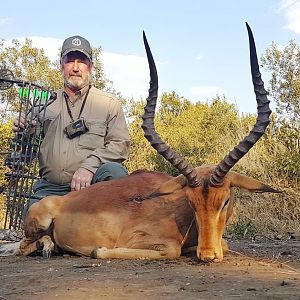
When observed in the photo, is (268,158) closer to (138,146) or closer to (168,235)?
(168,235)

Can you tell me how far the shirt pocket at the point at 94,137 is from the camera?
23.3 feet

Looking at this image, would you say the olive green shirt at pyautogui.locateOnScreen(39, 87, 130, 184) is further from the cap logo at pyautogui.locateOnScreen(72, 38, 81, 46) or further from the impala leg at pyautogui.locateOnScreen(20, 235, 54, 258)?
the impala leg at pyautogui.locateOnScreen(20, 235, 54, 258)

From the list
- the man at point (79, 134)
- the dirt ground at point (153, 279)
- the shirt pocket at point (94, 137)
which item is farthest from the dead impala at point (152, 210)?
the shirt pocket at point (94, 137)

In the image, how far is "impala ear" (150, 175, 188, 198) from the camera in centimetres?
561

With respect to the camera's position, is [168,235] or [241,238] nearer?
[168,235]

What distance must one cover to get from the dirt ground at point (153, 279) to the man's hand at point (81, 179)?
1126 mm

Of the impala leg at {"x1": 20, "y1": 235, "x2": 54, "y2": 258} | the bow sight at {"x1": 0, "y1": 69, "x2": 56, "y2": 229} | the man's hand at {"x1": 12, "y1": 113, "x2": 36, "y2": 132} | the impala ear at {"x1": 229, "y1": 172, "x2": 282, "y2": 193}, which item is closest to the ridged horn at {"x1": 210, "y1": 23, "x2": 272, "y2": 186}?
the impala ear at {"x1": 229, "y1": 172, "x2": 282, "y2": 193}

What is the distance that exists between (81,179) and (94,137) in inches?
24.9

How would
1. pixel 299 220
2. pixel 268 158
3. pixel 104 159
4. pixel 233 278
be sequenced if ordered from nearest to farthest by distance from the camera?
pixel 233 278, pixel 104 159, pixel 299 220, pixel 268 158

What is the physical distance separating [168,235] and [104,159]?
1.76 meters

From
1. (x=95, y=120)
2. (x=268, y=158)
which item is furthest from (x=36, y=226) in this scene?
(x=268, y=158)

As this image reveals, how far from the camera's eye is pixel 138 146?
24.6 metres

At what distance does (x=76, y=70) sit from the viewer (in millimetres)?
7449

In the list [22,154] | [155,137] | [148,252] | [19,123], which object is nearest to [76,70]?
[19,123]
